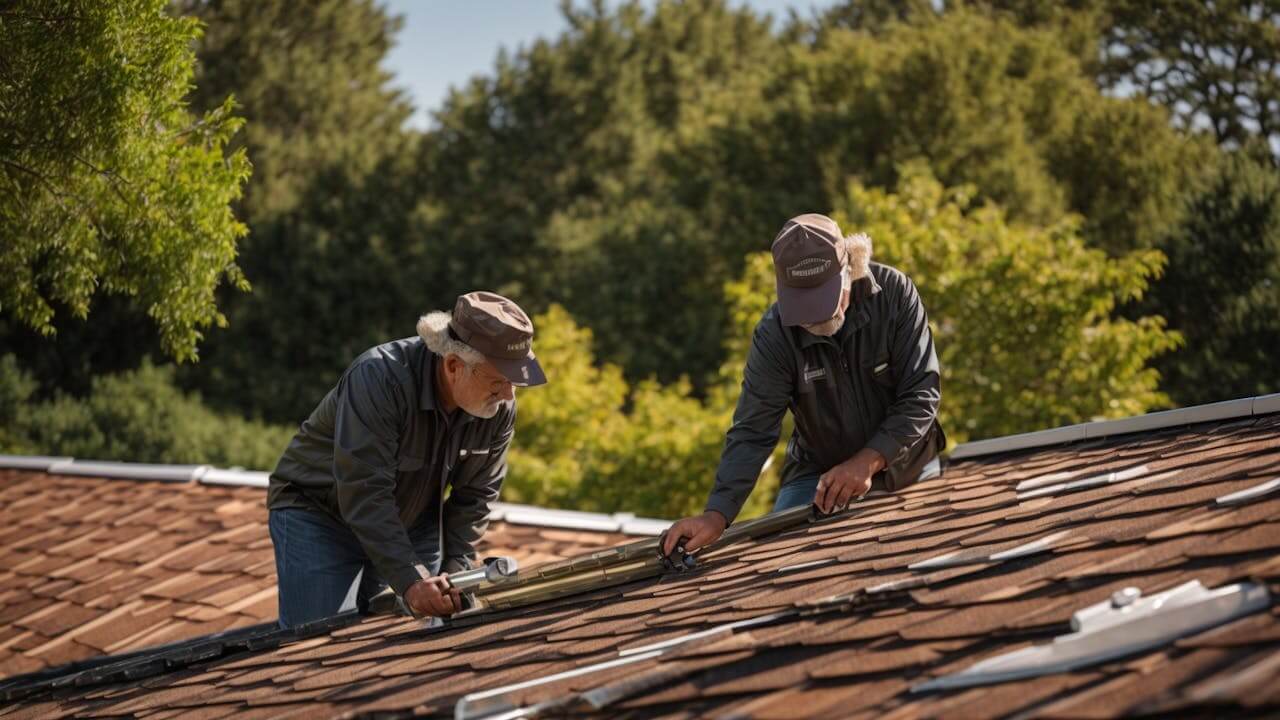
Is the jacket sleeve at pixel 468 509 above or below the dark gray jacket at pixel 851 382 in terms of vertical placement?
below

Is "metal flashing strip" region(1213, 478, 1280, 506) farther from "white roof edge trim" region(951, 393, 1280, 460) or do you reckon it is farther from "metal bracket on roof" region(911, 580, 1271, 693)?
"white roof edge trim" region(951, 393, 1280, 460)

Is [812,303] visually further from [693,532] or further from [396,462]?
[396,462]

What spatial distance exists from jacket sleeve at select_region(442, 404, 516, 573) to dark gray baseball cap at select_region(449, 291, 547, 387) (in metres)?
0.59

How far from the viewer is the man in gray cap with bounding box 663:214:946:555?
4.04 m

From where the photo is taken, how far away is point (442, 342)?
4055 mm

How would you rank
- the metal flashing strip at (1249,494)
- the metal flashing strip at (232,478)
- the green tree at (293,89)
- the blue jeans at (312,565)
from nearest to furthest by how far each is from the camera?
the metal flashing strip at (1249,494), the blue jeans at (312,565), the metal flashing strip at (232,478), the green tree at (293,89)

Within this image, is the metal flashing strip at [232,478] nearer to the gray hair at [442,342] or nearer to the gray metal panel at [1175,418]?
the gray hair at [442,342]

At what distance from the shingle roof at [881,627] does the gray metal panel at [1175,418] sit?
7 cm

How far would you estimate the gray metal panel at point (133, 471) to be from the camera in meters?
8.59

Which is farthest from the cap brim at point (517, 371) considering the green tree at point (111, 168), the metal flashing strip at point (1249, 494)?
the metal flashing strip at point (1249, 494)

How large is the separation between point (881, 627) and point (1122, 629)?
59cm

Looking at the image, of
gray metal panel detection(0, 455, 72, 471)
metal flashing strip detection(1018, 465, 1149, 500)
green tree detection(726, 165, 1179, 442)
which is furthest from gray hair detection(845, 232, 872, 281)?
green tree detection(726, 165, 1179, 442)

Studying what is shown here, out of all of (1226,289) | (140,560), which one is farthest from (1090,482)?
(1226,289)

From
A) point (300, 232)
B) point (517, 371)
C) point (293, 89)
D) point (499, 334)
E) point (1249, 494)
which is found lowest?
point (1249, 494)
